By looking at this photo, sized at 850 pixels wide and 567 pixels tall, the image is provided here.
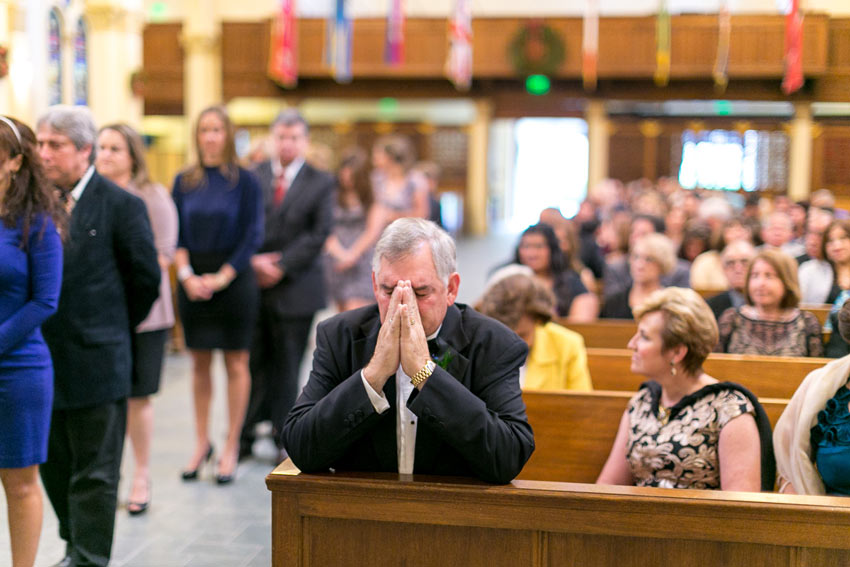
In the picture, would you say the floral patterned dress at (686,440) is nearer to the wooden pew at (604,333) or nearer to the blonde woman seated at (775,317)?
the blonde woman seated at (775,317)

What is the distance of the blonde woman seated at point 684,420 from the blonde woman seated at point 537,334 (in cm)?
73

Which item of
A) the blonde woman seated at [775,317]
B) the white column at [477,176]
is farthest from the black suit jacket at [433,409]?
the white column at [477,176]

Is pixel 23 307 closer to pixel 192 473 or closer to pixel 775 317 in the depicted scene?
pixel 192 473

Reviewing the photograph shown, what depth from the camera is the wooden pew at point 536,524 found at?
2.23 m

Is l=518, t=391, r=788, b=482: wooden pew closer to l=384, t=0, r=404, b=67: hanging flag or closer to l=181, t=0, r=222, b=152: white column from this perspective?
l=384, t=0, r=404, b=67: hanging flag

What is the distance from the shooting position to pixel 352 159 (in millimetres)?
6922

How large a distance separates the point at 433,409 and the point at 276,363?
324cm

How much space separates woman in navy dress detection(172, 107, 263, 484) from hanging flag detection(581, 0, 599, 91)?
11781 millimetres

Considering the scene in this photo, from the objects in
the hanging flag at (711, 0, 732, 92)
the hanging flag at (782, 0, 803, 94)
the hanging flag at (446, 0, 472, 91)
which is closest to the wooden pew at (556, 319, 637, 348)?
the hanging flag at (782, 0, 803, 94)

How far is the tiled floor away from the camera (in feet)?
13.0

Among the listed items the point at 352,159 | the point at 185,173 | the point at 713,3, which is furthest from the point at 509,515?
the point at 713,3

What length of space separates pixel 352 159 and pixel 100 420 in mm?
3712

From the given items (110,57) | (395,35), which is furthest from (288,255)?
(395,35)

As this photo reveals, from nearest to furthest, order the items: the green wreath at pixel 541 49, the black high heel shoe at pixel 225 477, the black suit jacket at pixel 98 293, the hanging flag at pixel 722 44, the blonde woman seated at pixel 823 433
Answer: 1. the blonde woman seated at pixel 823 433
2. the black suit jacket at pixel 98 293
3. the black high heel shoe at pixel 225 477
4. the hanging flag at pixel 722 44
5. the green wreath at pixel 541 49
